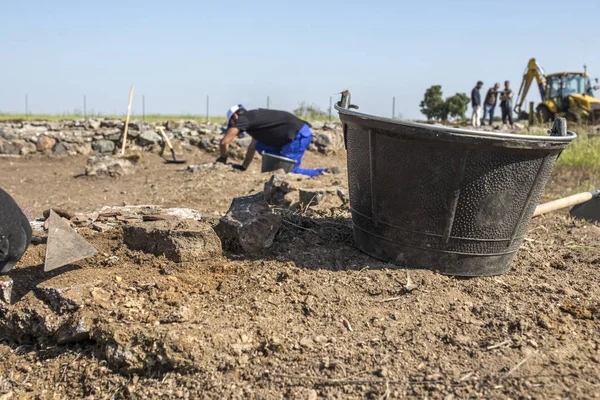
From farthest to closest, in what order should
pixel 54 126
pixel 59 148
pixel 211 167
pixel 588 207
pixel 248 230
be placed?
1. pixel 54 126
2. pixel 59 148
3. pixel 211 167
4. pixel 588 207
5. pixel 248 230

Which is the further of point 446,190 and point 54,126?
point 54,126

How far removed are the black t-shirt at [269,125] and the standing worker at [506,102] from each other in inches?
475

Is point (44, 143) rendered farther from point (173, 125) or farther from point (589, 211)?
point (589, 211)

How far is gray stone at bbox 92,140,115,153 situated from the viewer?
1179 cm

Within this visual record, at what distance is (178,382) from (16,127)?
11072 millimetres

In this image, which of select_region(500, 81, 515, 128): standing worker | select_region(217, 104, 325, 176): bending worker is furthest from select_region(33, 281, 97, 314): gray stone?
select_region(500, 81, 515, 128): standing worker

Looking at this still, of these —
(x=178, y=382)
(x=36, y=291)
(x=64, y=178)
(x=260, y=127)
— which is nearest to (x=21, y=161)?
(x=64, y=178)

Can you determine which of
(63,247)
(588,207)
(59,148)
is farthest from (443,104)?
(63,247)

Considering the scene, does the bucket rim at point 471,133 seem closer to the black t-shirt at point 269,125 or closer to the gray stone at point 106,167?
the black t-shirt at point 269,125

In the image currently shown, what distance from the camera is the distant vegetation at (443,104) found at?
22.2m

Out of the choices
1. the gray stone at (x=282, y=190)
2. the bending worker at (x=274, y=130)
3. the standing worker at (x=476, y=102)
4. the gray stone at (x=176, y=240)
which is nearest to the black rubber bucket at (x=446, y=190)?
the gray stone at (x=176, y=240)

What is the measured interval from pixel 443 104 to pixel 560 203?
19216mm

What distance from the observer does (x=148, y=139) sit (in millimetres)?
11844

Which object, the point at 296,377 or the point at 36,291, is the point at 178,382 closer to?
the point at 296,377
